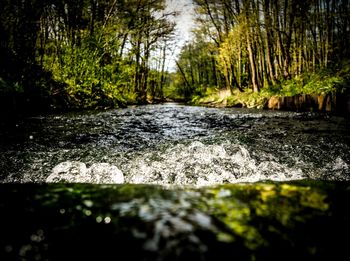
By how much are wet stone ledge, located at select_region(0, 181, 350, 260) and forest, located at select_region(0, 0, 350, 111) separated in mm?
7592

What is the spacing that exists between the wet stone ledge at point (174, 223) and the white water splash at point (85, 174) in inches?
72.1

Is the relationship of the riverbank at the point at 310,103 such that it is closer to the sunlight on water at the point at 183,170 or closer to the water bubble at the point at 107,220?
the sunlight on water at the point at 183,170

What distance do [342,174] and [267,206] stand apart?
297 centimetres

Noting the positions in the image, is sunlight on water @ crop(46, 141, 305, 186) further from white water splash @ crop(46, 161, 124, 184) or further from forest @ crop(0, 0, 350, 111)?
forest @ crop(0, 0, 350, 111)

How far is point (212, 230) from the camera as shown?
1186 mm

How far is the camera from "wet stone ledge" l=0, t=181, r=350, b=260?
1.02 m

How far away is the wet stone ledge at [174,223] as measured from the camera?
1020 mm

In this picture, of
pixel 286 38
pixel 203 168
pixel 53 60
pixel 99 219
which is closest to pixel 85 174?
pixel 203 168

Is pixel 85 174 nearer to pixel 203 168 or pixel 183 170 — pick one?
pixel 183 170

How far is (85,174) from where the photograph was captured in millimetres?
3717

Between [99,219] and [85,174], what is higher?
[99,219]

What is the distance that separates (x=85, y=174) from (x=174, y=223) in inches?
107

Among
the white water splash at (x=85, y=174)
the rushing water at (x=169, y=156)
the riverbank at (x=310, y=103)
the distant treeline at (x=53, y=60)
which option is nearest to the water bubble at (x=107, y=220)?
the rushing water at (x=169, y=156)

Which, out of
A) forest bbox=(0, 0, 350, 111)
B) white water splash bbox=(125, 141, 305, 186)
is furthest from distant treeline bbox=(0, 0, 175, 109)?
white water splash bbox=(125, 141, 305, 186)
